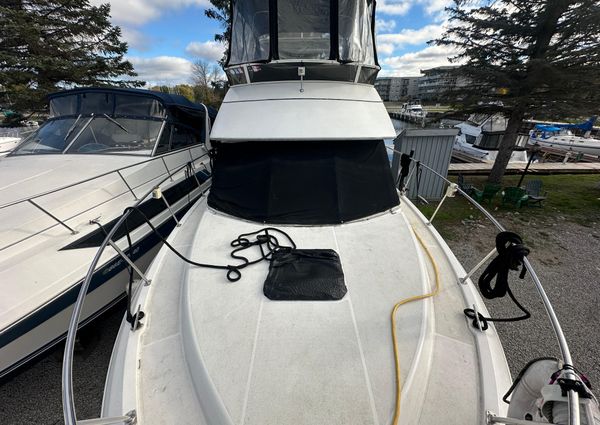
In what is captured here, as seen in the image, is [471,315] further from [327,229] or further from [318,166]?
[318,166]

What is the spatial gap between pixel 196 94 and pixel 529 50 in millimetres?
34489

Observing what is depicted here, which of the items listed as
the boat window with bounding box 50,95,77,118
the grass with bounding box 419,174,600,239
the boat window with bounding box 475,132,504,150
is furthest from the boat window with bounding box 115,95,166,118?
the boat window with bounding box 475,132,504,150

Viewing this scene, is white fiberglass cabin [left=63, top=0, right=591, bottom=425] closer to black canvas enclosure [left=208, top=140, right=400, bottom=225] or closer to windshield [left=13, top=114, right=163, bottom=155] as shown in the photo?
black canvas enclosure [left=208, top=140, right=400, bottom=225]

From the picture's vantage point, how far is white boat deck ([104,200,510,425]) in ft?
4.23

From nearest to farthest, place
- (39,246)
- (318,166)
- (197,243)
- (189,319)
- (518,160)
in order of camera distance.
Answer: (189,319), (197,243), (39,246), (318,166), (518,160)

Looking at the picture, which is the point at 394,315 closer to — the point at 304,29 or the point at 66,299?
the point at 66,299

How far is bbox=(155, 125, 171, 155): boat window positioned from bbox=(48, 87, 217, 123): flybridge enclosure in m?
0.25

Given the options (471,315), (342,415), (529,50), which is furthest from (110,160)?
(529,50)

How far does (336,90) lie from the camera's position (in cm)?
290

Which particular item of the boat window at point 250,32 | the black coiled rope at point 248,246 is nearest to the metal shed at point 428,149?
the boat window at point 250,32

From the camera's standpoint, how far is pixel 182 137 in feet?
16.1

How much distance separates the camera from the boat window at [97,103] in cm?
429

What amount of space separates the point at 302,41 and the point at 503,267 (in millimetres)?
2981

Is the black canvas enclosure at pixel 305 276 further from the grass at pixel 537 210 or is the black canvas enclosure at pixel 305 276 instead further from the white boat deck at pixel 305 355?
the grass at pixel 537 210
